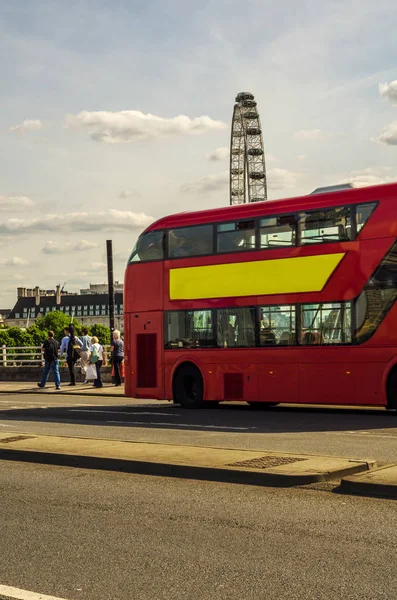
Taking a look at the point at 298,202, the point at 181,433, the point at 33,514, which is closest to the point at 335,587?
the point at 33,514

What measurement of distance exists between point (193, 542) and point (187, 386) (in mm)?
14711

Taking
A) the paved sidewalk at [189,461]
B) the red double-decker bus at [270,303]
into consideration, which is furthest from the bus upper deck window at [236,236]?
the paved sidewalk at [189,461]

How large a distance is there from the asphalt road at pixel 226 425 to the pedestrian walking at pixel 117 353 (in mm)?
5278

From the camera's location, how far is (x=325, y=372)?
18.5 meters

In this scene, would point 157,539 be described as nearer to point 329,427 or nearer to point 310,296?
point 329,427

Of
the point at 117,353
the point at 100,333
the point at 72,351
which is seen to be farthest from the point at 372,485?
the point at 100,333

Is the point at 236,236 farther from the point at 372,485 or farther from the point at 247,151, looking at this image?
the point at 247,151

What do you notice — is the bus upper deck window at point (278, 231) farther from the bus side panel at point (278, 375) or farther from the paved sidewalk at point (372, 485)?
the paved sidewalk at point (372, 485)

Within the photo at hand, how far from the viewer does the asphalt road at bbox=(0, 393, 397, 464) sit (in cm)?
1276

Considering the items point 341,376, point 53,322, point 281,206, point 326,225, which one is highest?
point 53,322

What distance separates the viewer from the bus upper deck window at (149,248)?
70.8 feet

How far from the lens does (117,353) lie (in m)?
29.8

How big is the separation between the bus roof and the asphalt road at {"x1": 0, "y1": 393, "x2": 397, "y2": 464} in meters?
4.07

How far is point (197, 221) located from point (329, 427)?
663cm
